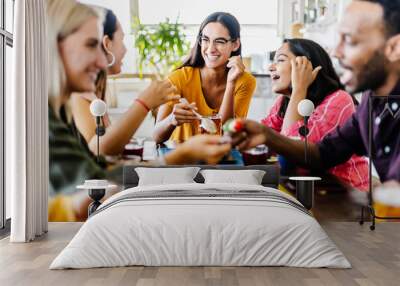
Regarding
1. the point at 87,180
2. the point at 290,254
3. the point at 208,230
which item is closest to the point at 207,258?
the point at 208,230

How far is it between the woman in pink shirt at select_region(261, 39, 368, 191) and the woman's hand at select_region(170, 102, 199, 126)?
2.76 feet

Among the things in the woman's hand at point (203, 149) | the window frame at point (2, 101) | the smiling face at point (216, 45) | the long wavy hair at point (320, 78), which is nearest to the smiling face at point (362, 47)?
the long wavy hair at point (320, 78)

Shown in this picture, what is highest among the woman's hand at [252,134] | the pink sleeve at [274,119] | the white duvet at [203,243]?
the pink sleeve at [274,119]

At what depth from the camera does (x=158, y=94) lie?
23.7 ft

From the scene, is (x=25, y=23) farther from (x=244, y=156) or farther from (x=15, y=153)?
(x=244, y=156)

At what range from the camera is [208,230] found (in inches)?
181

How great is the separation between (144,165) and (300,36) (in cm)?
240

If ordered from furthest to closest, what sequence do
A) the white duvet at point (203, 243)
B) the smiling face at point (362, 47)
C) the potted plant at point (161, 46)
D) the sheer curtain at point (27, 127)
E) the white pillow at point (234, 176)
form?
the potted plant at point (161, 46) < the smiling face at point (362, 47) < the white pillow at point (234, 176) < the sheer curtain at point (27, 127) < the white duvet at point (203, 243)

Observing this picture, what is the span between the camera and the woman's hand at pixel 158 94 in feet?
23.7

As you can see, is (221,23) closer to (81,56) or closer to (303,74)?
(303,74)

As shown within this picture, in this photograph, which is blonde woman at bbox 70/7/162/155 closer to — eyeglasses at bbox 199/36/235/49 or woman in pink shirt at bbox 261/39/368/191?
eyeglasses at bbox 199/36/235/49

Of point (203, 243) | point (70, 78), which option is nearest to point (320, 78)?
point (70, 78)

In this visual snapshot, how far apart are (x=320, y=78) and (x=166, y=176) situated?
7.04 ft

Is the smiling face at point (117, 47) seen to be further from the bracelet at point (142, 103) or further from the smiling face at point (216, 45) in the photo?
the smiling face at point (216, 45)
